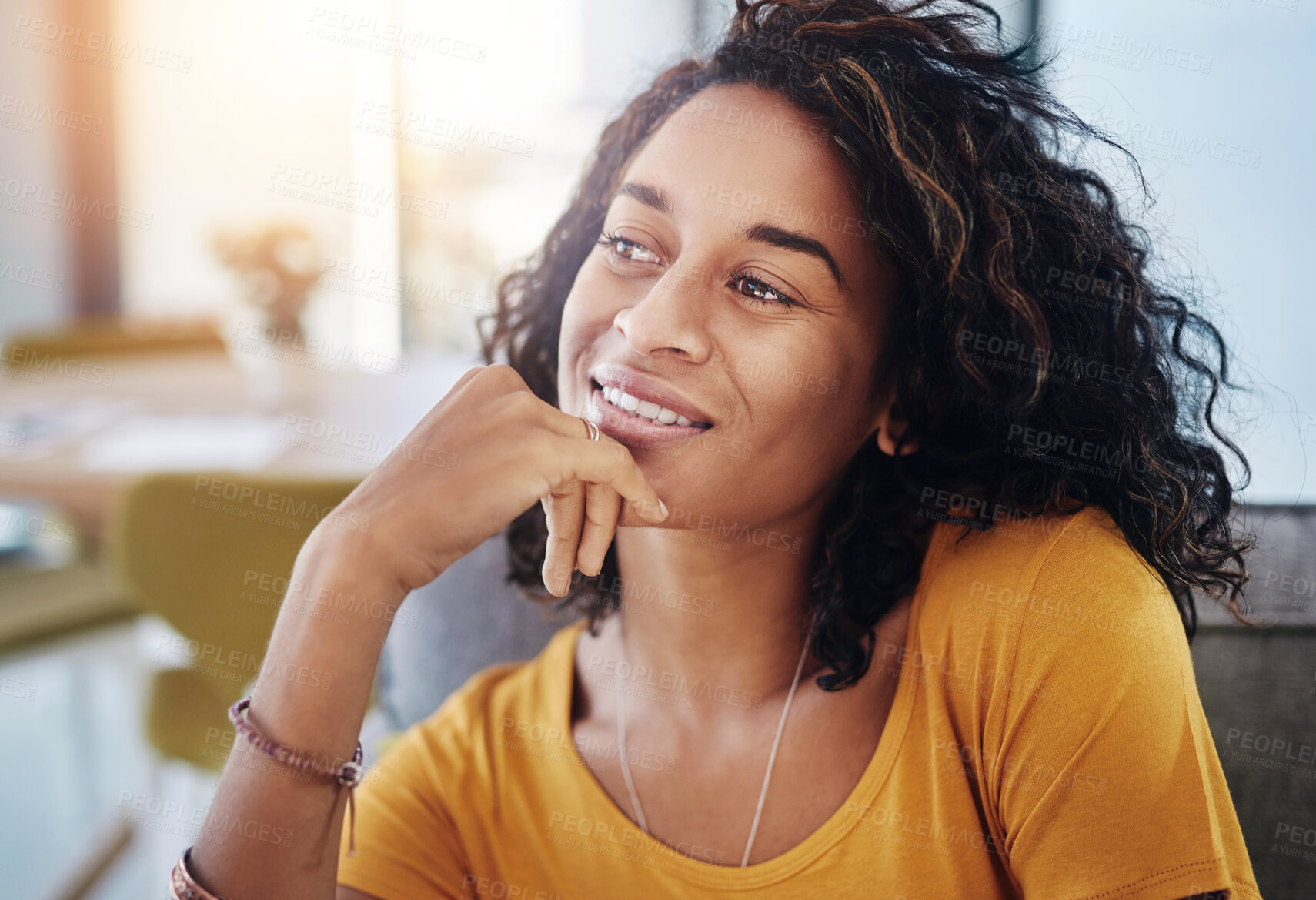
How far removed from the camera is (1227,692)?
124 cm

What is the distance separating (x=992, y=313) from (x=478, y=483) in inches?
24.7

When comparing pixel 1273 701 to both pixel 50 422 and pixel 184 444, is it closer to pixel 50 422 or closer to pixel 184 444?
pixel 184 444

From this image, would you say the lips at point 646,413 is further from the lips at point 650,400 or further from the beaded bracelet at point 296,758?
the beaded bracelet at point 296,758

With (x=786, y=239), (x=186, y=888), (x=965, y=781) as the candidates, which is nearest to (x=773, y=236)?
(x=786, y=239)

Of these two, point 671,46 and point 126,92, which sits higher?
point 671,46

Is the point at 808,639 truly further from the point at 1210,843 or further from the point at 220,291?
the point at 220,291

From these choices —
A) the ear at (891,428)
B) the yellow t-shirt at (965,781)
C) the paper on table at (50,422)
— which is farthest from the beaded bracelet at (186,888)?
the paper on table at (50,422)

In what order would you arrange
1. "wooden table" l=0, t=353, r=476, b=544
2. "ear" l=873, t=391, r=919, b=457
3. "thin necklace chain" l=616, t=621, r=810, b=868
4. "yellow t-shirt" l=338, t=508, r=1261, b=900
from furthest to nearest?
"wooden table" l=0, t=353, r=476, b=544, "ear" l=873, t=391, r=919, b=457, "thin necklace chain" l=616, t=621, r=810, b=868, "yellow t-shirt" l=338, t=508, r=1261, b=900

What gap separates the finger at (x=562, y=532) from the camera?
1024 millimetres

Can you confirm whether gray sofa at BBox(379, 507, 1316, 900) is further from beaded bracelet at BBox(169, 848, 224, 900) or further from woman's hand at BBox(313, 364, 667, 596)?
beaded bracelet at BBox(169, 848, 224, 900)

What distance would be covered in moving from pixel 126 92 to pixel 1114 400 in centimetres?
591

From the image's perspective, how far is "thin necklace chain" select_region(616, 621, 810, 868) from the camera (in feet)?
3.65

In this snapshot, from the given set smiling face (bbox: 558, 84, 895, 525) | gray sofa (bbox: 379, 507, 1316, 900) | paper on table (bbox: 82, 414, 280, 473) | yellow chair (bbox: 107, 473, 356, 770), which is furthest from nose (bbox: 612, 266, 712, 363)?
paper on table (bbox: 82, 414, 280, 473)

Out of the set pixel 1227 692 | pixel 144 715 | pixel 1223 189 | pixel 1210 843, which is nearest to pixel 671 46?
pixel 1223 189
